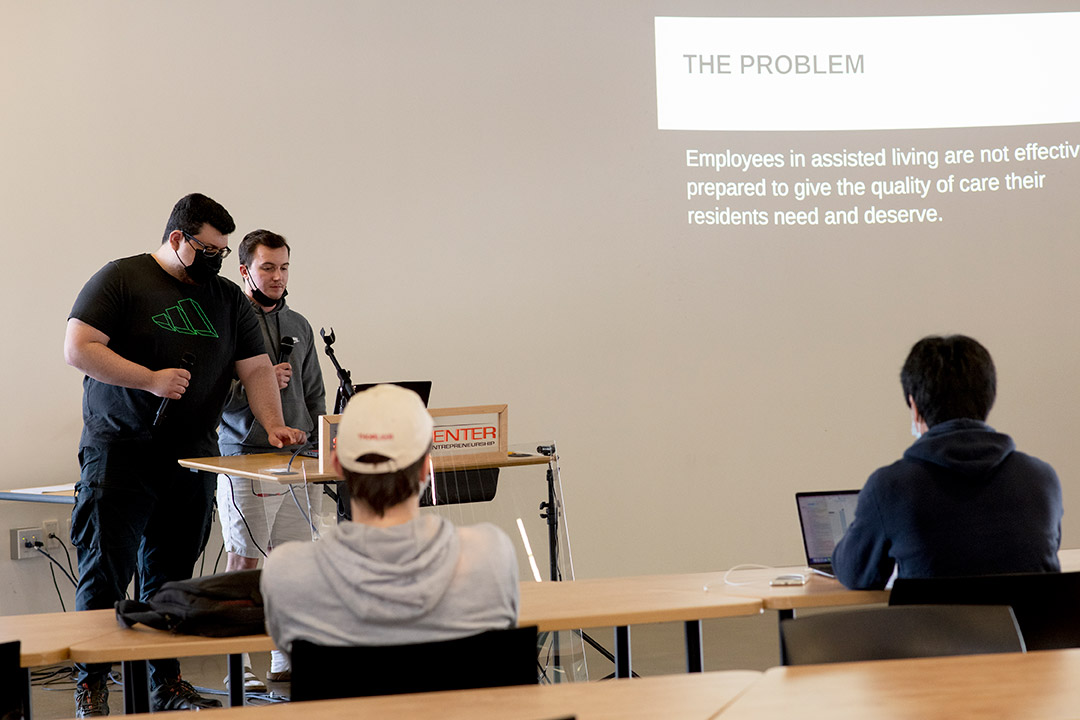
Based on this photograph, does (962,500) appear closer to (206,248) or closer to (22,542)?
(206,248)

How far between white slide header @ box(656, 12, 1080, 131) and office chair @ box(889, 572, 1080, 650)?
3.61 metres

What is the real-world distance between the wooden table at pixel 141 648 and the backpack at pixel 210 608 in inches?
0.7

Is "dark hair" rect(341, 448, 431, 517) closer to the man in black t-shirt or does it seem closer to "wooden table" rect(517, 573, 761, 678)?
"wooden table" rect(517, 573, 761, 678)

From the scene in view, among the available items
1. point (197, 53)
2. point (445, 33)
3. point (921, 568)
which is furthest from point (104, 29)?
point (921, 568)

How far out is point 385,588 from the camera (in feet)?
5.29

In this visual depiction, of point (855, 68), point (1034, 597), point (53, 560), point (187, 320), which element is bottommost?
point (53, 560)

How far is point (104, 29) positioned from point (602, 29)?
234 cm

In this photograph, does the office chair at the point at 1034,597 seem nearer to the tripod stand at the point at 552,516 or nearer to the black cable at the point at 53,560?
the tripod stand at the point at 552,516

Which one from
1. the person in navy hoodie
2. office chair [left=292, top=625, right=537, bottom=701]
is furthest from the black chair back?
the person in navy hoodie

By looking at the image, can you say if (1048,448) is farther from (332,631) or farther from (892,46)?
(332,631)

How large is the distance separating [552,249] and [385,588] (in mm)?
3804

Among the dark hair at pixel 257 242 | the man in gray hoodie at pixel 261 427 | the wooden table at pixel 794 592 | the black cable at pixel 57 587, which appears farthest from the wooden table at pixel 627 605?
the black cable at pixel 57 587

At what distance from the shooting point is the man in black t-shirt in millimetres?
3217

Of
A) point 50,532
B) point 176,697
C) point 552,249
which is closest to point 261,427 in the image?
point 176,697
